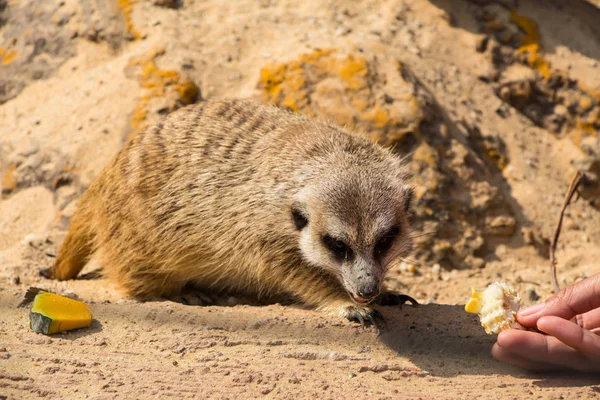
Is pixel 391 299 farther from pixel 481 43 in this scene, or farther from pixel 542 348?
A: pixel 481 43

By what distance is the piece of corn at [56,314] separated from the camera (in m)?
2.80

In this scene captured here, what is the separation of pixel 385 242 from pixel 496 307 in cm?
65

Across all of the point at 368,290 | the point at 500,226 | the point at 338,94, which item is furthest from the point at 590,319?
the point at 338,94

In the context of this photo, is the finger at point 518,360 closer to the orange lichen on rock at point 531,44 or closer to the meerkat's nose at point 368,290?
the meerkat's nose at point 368,290

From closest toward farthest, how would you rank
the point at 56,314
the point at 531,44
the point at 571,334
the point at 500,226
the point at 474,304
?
1. the point at 571,334
2. the point at 474,304
3. the point at 56,314
4. the point at 500,226
5. the point at 531,44

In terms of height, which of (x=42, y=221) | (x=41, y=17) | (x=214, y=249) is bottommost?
(x=42, y=221)

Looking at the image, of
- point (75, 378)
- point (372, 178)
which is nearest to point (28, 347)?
point (75, 378)

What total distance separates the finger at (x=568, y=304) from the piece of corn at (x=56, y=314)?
5.60ft

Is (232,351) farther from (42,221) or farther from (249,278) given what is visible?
(42,221)

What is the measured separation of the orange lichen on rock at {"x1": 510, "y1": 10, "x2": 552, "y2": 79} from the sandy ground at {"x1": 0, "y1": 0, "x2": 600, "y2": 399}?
13 millimetres

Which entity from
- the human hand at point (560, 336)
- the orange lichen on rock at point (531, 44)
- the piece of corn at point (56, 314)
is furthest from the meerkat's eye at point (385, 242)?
the orange lichen on rock at point (531, 44)

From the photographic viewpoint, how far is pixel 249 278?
3.65 meters

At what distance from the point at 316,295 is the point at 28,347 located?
133 cm

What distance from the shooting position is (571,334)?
2303 millimetres
